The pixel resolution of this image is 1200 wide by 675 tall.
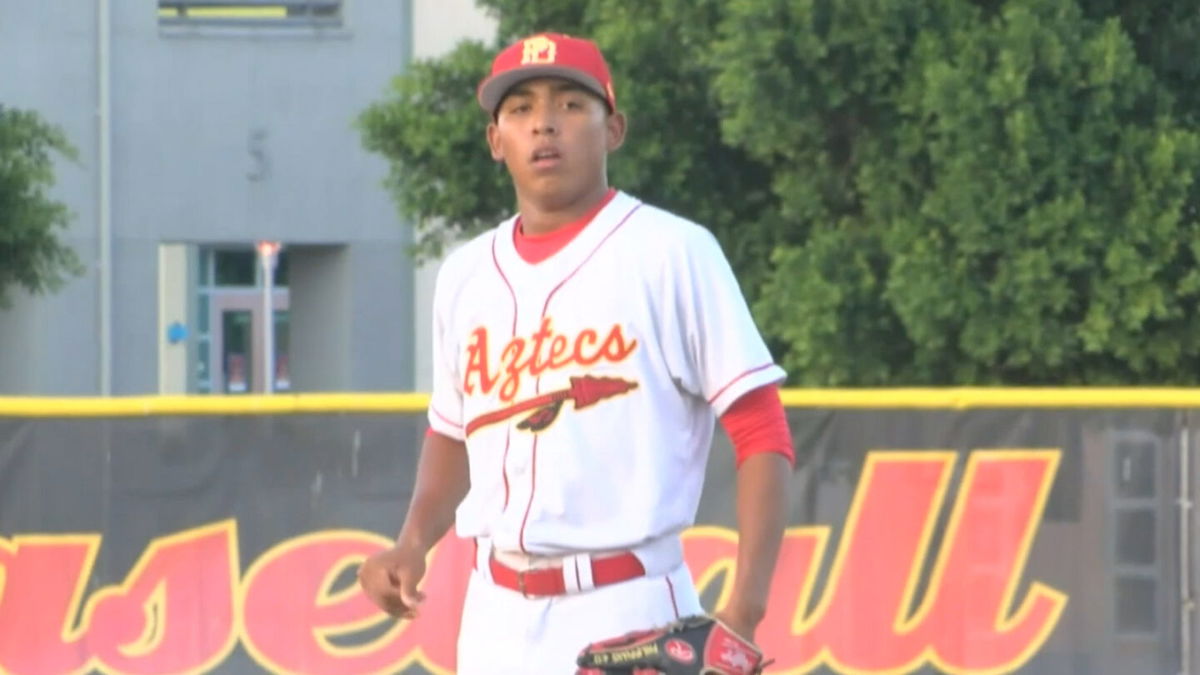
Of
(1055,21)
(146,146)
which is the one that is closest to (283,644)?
(1055,21)

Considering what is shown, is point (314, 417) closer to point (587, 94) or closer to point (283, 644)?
point (283, 644)

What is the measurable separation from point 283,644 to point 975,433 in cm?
247

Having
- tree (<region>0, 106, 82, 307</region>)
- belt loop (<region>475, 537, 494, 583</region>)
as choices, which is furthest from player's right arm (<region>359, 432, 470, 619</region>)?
tree (<region>0, 106, 82, 307</region>)

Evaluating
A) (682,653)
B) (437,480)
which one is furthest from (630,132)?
(682,653)

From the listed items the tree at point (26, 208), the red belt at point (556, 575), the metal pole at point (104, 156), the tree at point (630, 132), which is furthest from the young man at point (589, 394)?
the metal pole at point (104, 156)

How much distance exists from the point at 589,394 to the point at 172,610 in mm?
4620

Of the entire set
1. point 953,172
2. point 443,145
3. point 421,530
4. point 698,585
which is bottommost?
point 698,585

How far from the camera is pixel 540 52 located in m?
3.68

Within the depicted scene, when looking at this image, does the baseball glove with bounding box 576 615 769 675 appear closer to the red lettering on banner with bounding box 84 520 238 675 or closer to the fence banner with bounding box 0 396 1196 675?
the fence banner with bounding box 0 396 1196 675

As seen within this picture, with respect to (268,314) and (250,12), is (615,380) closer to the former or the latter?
(268,314)

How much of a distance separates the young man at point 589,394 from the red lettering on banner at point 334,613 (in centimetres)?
410

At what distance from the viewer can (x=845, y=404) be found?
7.90 metres

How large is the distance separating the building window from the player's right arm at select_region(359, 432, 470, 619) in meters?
21.3

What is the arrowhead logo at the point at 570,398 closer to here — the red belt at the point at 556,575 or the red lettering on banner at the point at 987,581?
the red belt at the point at 556,575
